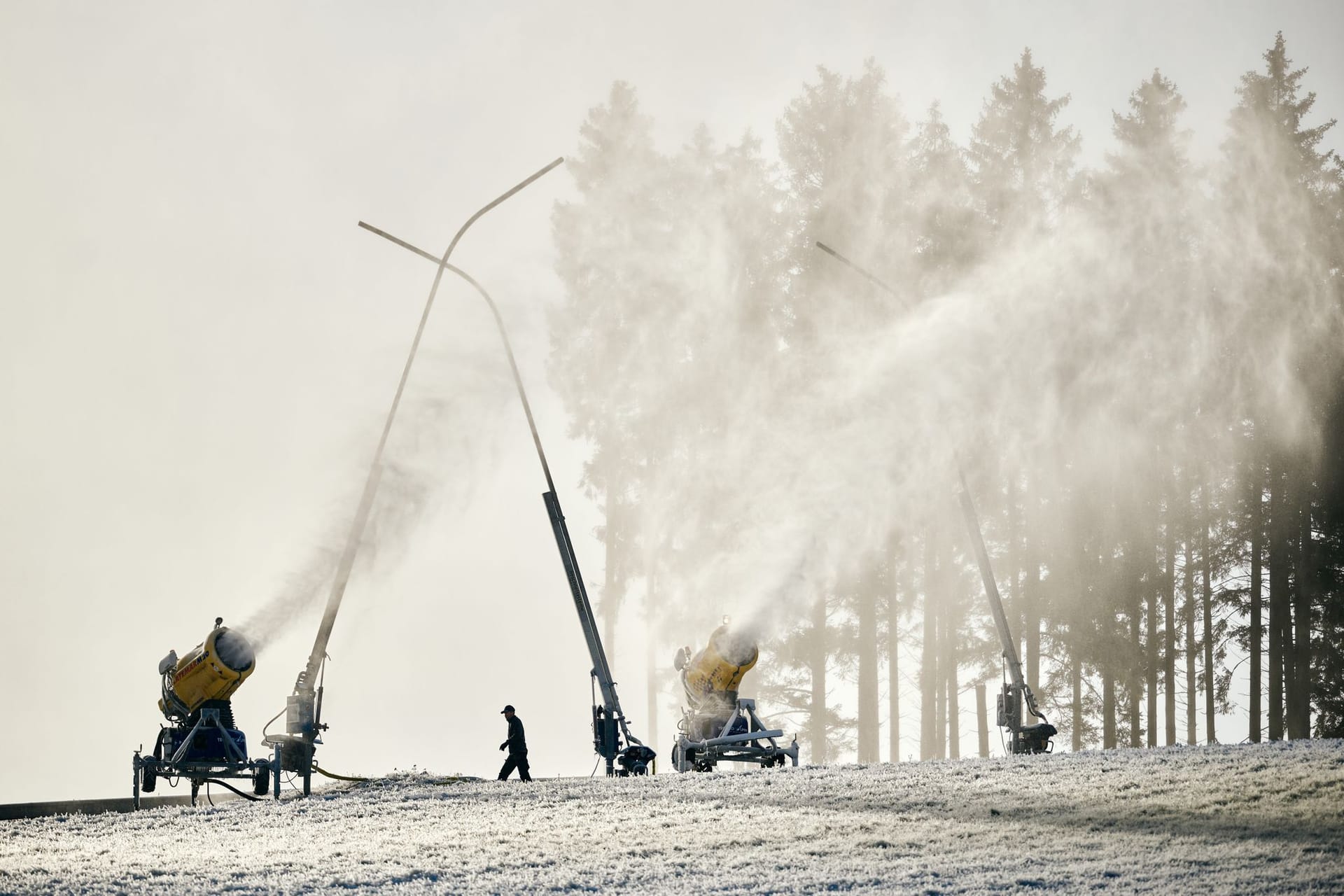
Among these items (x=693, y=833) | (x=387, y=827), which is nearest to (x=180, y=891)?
(x=387, y=827)

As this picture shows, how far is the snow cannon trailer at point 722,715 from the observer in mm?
25859

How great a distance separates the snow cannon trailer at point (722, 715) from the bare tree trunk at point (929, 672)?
13.5 meters

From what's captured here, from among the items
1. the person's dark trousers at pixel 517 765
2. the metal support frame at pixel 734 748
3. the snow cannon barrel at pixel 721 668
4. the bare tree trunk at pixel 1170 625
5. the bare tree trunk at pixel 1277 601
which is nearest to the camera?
the person's dark trousers at pixel 517 765

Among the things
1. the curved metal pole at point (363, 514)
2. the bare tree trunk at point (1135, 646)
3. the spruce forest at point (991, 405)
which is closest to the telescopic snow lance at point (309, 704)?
the curved metal pole at point (363, 514)

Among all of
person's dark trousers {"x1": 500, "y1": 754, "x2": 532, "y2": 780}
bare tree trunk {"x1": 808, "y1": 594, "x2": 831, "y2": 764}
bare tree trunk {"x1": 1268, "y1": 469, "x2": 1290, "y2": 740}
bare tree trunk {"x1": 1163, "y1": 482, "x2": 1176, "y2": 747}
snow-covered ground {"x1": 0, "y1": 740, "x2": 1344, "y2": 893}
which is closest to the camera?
snow-covered ground {"x1": 0, "y1": 740, "x2": 1344, "y2": 893}

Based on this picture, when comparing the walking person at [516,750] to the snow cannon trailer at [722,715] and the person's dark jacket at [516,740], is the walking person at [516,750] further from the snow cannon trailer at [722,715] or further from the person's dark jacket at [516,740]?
the snow cannon trailer at [722,715]

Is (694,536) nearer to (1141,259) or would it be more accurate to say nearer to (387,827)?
(1141,259)

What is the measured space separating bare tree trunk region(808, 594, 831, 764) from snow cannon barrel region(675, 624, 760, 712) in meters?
13.1

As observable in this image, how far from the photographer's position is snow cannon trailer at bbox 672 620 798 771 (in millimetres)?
25859

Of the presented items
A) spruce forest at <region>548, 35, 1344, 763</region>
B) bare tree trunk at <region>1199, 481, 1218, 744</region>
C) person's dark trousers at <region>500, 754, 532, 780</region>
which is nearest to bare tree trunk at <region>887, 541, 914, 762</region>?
spruce forest at <region>548, 35, 1344, 763</region>

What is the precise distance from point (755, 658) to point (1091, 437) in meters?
16.4

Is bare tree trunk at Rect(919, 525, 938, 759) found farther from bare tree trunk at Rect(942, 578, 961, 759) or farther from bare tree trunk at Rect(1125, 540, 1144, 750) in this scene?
bare tree trunk at Rect(1125, 540, 1144, 750)

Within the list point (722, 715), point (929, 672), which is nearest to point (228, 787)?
point (722, 715)

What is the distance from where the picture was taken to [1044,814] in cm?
1595
